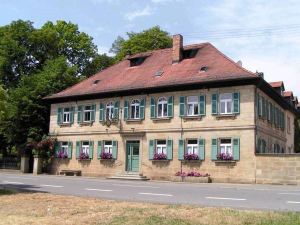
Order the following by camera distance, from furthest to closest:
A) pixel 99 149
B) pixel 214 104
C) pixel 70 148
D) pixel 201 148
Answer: pixel 70 148 < pixel 99 149 < pixel 201 148 < pixel 214 104

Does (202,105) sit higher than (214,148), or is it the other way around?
(202,105)

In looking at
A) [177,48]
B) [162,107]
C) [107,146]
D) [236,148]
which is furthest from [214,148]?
[107,146]

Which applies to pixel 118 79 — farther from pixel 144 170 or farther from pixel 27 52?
pixel 27 52

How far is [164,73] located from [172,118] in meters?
4.04

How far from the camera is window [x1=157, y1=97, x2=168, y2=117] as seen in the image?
32438 mm

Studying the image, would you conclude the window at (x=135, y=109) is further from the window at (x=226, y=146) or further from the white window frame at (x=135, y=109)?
the window at (x=226, y=146)

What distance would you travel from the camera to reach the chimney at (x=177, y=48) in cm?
3478

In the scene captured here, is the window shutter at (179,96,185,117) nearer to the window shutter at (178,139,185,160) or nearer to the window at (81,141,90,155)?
the window shutter at (178,139,185,160)

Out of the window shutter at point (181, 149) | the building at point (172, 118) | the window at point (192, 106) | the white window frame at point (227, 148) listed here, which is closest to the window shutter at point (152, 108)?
the building at point (172, 118)

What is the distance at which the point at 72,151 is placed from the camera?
123 feet

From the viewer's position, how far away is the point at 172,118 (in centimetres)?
3189

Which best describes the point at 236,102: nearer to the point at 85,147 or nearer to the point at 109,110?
the point at 109,110

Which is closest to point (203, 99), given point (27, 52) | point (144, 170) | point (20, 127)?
point (144, 170)

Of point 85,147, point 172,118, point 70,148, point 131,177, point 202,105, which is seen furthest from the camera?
point 70,148
